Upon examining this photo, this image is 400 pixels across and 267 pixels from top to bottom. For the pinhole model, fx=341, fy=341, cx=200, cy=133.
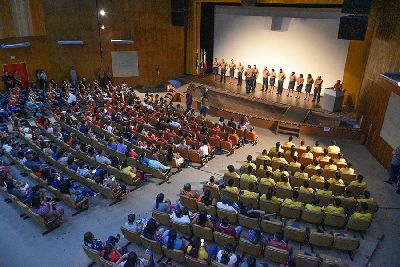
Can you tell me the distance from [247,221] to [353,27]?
8.65 meters

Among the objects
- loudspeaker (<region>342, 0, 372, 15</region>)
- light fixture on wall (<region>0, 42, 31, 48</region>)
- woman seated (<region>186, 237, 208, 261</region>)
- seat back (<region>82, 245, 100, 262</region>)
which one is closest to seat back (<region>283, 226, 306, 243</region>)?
woman seated (<region>186, 237, 208, 261</region>)

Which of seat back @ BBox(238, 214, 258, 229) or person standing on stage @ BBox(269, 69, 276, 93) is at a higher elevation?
person standing on stage @ BBox(269, 69, 276, 93)

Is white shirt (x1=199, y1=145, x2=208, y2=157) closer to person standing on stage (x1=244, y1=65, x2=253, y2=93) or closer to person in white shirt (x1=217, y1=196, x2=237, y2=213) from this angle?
person in white shirt (x1=217, y1=196, x2=237, y2=213)

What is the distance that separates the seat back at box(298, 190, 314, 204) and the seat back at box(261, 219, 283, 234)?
1.35 meters

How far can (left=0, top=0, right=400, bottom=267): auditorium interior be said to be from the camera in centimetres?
707

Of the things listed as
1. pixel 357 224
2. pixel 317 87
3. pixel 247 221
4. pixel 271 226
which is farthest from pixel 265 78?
pixel 271 226

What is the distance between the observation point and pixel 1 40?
620 inches

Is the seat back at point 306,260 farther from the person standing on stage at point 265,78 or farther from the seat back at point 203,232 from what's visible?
the person standing on stage at point 265,78

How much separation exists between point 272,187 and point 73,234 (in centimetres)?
478

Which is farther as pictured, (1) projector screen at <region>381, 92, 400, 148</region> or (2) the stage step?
(2) the stage step

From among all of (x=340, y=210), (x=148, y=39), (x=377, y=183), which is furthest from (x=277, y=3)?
(x=340, y=210)

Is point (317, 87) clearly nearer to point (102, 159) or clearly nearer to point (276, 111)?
point (276, 111)

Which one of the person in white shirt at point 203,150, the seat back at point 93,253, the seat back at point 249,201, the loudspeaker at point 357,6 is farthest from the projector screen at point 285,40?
the seat back at point 93,253

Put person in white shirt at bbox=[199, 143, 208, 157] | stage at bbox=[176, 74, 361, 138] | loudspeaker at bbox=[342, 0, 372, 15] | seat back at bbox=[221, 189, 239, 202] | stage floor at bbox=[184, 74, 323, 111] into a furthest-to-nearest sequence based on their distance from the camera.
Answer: stage floor at bbox=[184, 74, 323, 111], stage at bbox=[176, 74, 361, 138], loudspeaker at bbox=[342, 0, 372, 15], person in white shirt at bbox=[199, 143, 208, 157], seat back at bbox=[221, 189, 239, 202]
